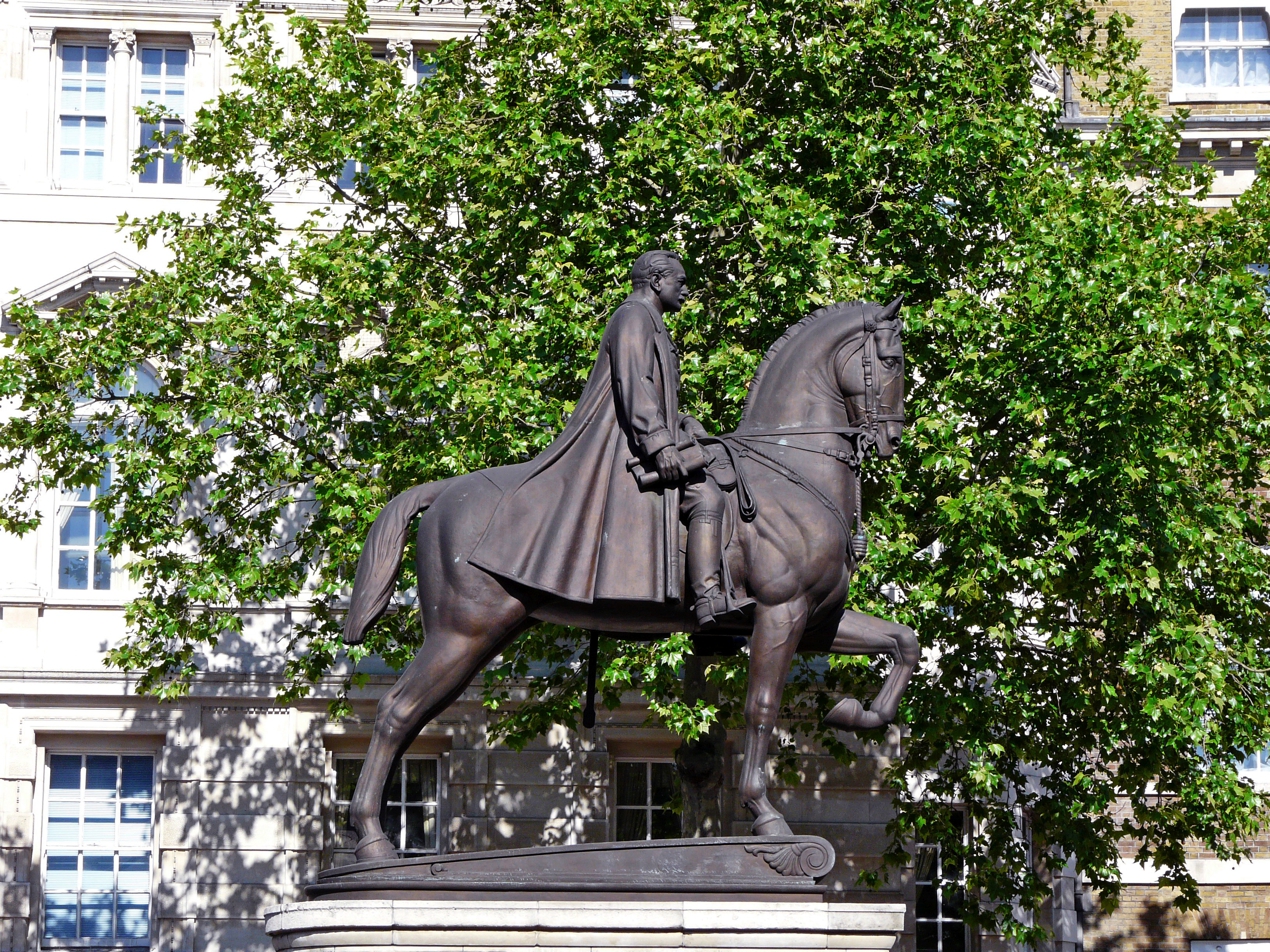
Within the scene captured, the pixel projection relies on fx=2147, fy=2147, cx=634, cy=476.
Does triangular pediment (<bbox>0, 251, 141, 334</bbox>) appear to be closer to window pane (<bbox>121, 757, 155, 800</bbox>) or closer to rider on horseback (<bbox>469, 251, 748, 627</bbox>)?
window pane (<bbox>121, 757, 155, 800</bbox>)

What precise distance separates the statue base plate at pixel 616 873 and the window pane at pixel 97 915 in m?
17.2

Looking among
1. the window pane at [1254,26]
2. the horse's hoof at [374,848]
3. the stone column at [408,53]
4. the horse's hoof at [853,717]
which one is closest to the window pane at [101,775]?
the stone column at [408,53]

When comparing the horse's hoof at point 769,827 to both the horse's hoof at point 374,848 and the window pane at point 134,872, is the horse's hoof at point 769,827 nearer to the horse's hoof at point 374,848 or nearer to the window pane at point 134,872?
the horse's hoof at point 374,848

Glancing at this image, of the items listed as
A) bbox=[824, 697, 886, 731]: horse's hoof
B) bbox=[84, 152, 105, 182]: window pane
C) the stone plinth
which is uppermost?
bbox=[84, 152, 105, 182]: window pane

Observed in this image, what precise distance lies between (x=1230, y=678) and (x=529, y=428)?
7296 mm

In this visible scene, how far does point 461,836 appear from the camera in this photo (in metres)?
26.9

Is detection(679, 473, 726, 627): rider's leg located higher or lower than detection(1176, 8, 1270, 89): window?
lower

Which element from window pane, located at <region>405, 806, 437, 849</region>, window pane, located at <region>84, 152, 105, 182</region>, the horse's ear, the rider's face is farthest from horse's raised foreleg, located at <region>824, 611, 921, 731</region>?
window pane, located at <region>84, 152, 105, 182</region>

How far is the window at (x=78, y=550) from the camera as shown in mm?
27969

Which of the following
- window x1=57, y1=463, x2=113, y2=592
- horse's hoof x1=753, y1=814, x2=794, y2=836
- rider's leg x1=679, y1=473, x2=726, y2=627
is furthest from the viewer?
window x1=57, y1=463, x2=113, y2=592

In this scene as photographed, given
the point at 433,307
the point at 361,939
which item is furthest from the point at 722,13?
the point at 361,939

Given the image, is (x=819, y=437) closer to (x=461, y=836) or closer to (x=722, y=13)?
(x=722, y=13)

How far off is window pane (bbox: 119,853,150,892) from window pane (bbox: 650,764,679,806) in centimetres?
653

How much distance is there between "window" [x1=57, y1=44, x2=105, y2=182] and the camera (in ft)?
95.0
